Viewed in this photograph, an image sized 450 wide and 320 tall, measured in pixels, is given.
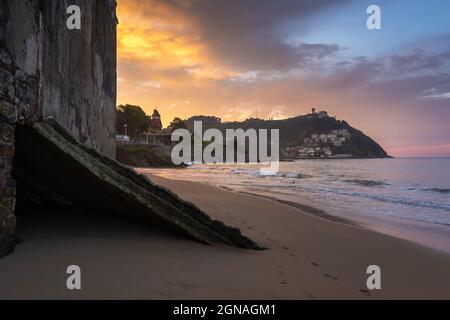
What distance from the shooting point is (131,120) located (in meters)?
71.5

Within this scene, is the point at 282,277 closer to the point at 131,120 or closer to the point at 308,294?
the point at 308,294

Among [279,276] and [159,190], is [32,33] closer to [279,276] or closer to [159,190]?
[159,190]

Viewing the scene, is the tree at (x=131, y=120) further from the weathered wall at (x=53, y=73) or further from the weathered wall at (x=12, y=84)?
the weathered wall at (x=12, y=84)

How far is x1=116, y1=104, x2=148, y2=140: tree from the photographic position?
70938mm

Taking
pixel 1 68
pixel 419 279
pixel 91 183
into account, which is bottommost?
pixel 419 279

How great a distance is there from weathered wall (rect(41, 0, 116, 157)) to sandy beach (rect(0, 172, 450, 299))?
1.61 m

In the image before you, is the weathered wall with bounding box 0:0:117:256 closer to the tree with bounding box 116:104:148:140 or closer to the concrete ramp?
the concrete ramp

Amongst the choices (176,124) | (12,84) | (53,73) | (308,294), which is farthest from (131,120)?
(308,294)

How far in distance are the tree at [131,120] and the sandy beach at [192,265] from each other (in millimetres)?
68357

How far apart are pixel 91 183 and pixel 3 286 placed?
1756 millimetres

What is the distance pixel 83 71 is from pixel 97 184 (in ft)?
9.95

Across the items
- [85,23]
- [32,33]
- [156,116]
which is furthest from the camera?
[156,116]

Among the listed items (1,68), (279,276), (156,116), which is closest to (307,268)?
(279,276)

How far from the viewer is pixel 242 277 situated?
11.8 ft
